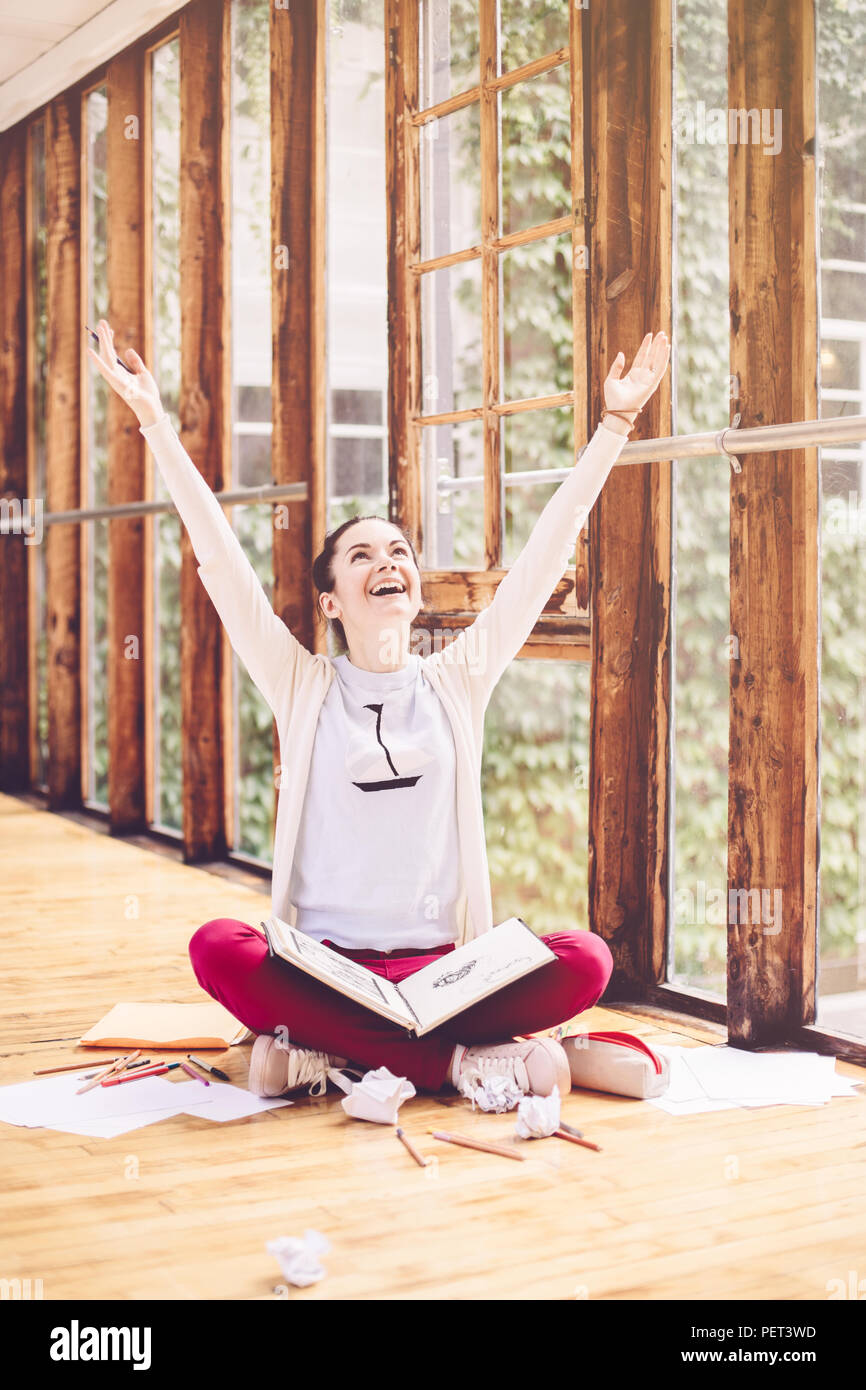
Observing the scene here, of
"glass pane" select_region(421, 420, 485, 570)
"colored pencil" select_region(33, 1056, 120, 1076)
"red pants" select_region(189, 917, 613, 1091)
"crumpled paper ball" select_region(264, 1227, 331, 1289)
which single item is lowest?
"colored pencil" select_region(33, 1056, 120, 1076)

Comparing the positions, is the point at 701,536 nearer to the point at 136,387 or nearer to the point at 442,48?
the point at 136,387

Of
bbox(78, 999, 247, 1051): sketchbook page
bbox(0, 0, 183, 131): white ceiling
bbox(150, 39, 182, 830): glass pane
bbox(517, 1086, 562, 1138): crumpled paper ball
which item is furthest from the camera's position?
bbox(150, 39, 182, 830): glass pane

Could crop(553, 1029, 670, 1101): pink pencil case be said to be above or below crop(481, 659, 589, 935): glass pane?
below

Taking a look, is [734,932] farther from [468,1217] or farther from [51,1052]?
[51,1052]

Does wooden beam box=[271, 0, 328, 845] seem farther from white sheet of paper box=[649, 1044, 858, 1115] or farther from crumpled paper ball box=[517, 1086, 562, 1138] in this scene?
crumpled paper ball box=[517, 1086, 562, 1138]

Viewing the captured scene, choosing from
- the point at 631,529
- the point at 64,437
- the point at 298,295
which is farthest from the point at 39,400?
the point at 631,529

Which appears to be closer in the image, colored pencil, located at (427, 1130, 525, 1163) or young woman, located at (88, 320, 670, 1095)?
colored pencil, located at (427, 1130, 525, 1163)

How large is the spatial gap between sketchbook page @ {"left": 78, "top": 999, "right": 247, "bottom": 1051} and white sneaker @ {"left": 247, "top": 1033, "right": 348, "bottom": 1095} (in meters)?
0.29

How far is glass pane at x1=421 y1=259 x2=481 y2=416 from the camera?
3566 mm

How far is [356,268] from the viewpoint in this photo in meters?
4.11

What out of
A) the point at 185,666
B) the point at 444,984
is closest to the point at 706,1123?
the point at 444,984

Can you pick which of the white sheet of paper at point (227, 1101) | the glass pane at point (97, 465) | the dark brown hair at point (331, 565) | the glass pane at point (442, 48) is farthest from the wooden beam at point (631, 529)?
the glass pane at point (97, 465)

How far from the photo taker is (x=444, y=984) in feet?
7.65

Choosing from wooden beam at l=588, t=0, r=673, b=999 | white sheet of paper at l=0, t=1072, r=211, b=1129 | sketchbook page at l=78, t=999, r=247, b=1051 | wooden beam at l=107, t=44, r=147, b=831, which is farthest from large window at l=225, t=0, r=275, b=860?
white sheet of paper at l=0, t=1072, r=211, b=1129
